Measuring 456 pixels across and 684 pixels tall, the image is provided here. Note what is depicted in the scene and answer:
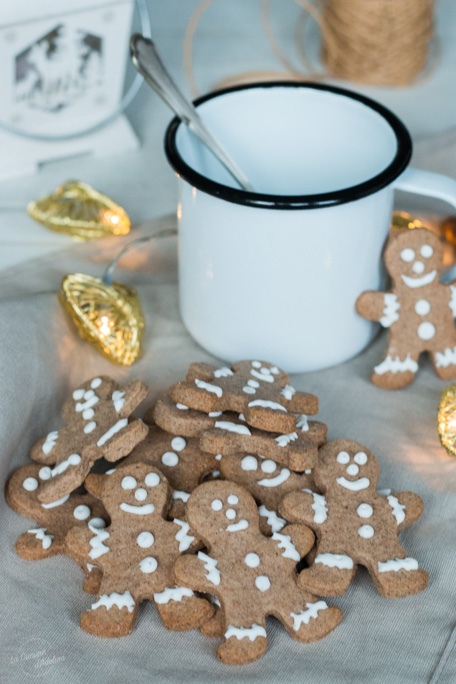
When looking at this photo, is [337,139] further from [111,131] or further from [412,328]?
[111,131]

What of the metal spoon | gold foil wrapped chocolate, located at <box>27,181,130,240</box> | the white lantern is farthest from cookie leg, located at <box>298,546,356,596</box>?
the white lantern

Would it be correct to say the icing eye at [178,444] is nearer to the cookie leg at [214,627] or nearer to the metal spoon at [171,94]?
the cookie leg at [214,627]

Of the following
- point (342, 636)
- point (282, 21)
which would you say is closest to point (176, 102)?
point (342, 636)

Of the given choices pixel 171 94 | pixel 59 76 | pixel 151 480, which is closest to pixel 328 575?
pixel 151 480

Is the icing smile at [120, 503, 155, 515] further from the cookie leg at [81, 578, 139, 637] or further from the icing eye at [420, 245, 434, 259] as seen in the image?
the icing eye at [420, 245, 434, 259]

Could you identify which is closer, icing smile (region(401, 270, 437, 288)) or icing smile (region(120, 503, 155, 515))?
icing smile (region(120, 503, 155, 515))

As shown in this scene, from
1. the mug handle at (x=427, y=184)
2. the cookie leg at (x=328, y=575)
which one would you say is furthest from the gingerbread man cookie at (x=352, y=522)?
the mug handle at (x=427, y=184)
